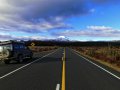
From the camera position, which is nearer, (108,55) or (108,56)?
(108,56)

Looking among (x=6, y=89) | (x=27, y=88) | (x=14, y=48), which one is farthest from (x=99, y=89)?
(x=14, y=48)

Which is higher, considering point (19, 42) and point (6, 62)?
point (19, 42)

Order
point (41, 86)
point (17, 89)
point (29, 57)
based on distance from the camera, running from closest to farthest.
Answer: point (17, 89), point (41, 86), point (29, 57)

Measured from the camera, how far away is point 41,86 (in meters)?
11.6

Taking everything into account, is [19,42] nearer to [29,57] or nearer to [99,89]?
[29,57]

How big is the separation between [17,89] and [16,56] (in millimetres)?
15786

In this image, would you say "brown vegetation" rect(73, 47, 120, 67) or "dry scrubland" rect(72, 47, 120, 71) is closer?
"dry scrubland" rect(72, 47, 120, 71)

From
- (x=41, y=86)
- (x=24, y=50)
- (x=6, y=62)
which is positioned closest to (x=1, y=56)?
(x=6, y=62)

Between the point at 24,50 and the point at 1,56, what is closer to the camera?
the point at 1,56

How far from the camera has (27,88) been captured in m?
11.0

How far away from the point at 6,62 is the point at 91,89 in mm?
17094

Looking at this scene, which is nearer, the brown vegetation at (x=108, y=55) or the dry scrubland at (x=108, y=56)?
the dry scrubland at (x=108, y=56)

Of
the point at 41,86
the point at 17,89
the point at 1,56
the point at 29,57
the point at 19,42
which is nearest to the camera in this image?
the point at 17,89

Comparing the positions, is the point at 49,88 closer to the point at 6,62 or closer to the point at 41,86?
the point at 41,86
